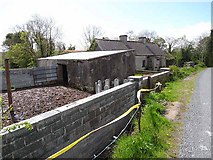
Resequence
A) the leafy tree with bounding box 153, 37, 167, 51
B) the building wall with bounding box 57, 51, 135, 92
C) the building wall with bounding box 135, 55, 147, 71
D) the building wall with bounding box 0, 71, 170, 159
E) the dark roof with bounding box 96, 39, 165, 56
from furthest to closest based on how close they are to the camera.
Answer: the leafy tree with bounding box 153, 37, 167, 51 < the building wall with bounding box 135, 55, 147, 71 < the dark roof with bounding box 96, 39, 165, 56 < the building wall with bounding box 57, 51, 135, 92 < the building wall with bounding box 0, 71, 170, 159

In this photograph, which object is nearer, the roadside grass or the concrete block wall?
the concrete block wall

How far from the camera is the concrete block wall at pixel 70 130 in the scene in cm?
343

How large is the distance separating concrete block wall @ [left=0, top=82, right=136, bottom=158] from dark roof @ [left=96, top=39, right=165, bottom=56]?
20.7 meters

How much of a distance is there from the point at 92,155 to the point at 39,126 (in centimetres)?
226

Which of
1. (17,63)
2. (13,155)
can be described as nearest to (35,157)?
(13,155)

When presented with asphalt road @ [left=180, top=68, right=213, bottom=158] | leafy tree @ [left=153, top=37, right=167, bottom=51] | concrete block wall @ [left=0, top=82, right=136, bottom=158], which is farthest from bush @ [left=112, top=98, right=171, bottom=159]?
leafy tree @ [left=153, top=37, right=167, bottom=51]

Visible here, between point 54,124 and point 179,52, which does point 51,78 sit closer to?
point 54,124

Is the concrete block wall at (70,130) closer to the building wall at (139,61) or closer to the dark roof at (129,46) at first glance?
the dark roof at (129,46)

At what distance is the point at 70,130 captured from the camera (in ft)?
15.1

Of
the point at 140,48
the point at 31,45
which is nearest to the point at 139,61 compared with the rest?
the point at 140,48

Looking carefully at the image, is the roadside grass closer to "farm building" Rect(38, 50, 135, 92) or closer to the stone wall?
"farm building" Rect(38, 50, 135, 92)

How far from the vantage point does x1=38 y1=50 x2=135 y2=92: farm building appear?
37.0 feet

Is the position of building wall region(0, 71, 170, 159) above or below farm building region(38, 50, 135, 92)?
below

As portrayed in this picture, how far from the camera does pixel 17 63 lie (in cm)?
2644
